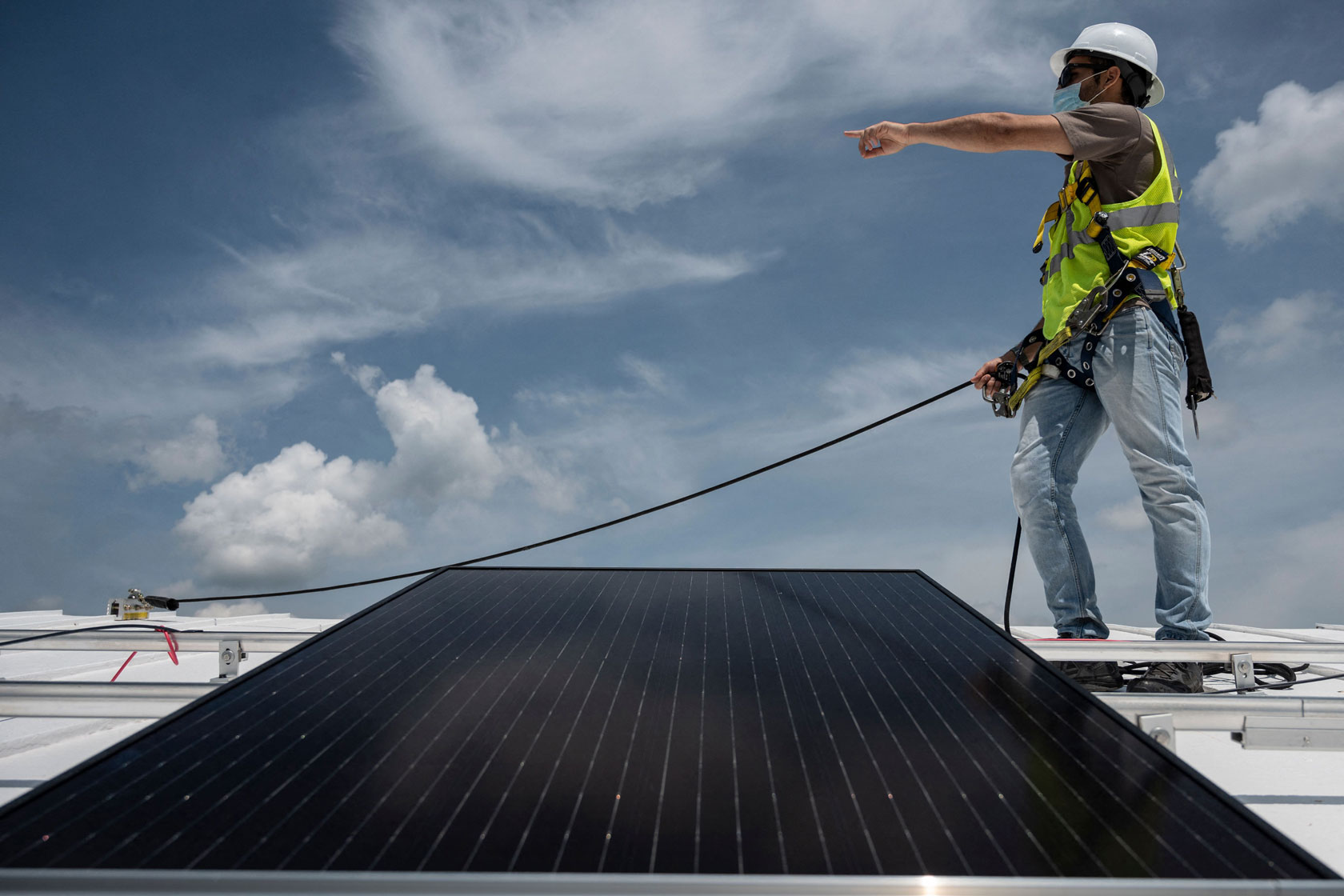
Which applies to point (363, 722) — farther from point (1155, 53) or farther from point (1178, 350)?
point (1155, 53)

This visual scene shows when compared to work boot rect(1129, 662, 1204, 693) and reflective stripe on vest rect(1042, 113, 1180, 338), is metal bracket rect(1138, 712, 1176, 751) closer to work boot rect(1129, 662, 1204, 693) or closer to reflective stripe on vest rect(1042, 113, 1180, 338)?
work boot rect(1129, 662, 1204, 693)

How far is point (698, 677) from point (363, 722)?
93cm

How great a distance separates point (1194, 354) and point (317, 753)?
13.3 ft

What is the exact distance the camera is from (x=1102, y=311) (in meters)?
3.72

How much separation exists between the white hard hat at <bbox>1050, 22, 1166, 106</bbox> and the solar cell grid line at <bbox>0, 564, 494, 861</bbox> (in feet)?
14.3

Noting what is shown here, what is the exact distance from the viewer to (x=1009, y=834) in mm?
1553

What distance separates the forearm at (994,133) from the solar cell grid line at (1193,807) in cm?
242

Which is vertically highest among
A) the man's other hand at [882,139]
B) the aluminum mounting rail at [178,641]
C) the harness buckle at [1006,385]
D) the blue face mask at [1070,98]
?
the blue face mask at [1070,98]

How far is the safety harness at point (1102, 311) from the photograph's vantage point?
12.1 ft

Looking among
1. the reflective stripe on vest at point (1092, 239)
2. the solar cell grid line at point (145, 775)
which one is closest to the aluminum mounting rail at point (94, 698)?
the solar cell grid line at point (145, 775)

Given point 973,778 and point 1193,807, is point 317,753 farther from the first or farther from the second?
point 1193,807

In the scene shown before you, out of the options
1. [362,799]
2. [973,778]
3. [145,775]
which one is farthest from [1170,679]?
[145,775]

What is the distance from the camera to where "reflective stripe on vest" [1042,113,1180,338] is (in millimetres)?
3734

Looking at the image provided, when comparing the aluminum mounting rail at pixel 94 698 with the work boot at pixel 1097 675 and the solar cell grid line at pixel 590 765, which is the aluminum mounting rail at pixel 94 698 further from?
the work boot at pixel 1097 675
